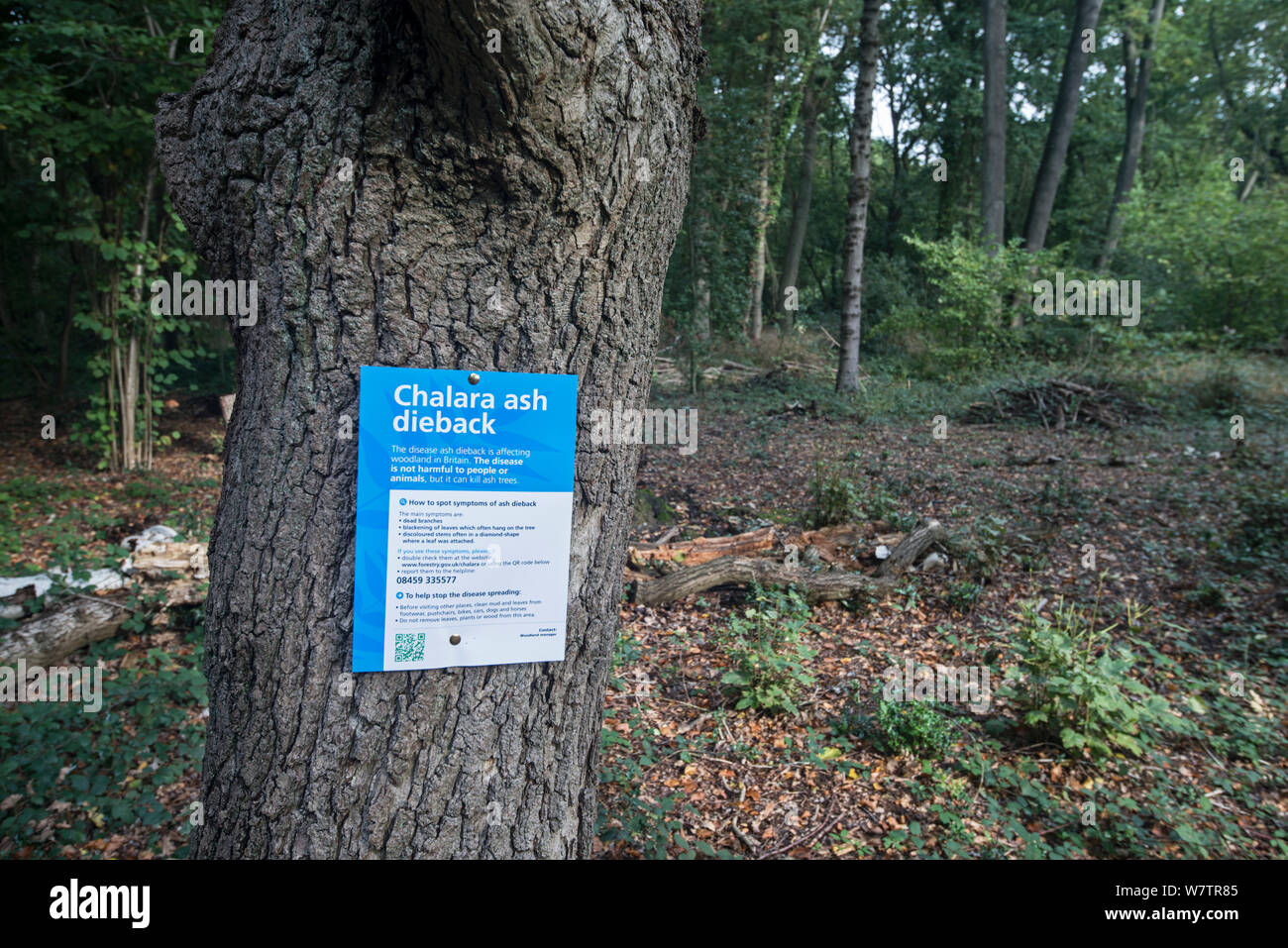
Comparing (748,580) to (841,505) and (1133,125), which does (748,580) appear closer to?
(841,505)

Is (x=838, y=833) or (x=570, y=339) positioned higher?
(x=570, y=339)

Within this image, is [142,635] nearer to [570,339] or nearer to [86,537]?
[86,537]

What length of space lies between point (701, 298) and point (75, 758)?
43.2 feet

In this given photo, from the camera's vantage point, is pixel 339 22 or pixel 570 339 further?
pixel 570 339

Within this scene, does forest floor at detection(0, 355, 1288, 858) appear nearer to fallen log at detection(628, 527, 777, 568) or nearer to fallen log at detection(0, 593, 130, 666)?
fallen log at detection(0, 593, 130, 666)

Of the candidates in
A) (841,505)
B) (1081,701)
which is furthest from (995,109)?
(1081,701)

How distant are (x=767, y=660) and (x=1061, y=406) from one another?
9.49 meters

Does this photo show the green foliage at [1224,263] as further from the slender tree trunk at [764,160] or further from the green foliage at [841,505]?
the green foliage at [841,505]

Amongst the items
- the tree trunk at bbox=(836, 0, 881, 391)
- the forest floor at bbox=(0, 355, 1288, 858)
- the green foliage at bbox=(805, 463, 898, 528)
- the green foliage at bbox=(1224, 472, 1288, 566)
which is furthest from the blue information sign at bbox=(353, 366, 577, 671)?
the tree trunk at bbox=(836, 0, 881, 391)

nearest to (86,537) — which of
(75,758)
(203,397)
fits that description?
Answer: (75,758)

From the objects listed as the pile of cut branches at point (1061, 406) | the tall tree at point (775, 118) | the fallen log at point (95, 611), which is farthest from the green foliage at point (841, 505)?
the tall tree at point (775, 118)

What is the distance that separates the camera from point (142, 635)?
4.70 m

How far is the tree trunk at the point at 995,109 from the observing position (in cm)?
1831

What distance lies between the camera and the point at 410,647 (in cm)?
170
